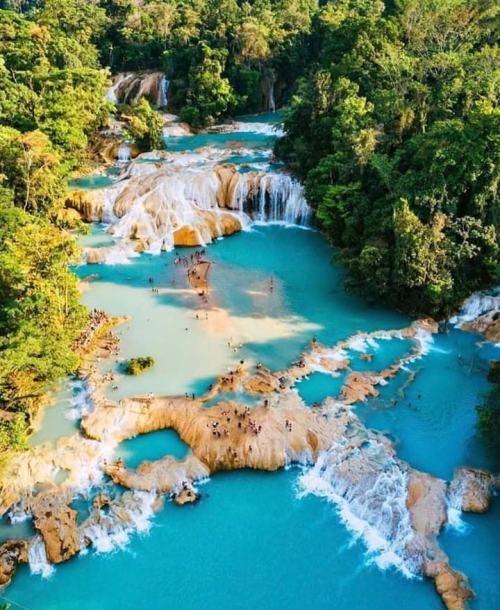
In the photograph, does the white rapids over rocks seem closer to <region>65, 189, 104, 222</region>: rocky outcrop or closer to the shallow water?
<region>65, 189, 104, 222</region>: rocky outcrop

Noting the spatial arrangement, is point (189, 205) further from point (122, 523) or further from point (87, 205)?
point (122, 523)

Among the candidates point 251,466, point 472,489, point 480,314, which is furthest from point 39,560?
point 480,314

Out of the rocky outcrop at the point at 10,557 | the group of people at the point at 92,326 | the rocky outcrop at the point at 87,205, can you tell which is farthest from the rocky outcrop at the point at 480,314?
the rocky outcrop at the point at 87,205

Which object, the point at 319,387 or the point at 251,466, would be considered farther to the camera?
the point at 319,387

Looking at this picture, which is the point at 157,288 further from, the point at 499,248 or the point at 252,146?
the point at 252,146

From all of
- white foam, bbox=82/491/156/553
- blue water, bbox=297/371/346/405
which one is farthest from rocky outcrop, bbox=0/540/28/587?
blue water, bbox=297/371/346/405

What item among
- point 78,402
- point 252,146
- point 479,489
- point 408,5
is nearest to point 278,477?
point 479,489

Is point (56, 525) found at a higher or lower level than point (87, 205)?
lower
